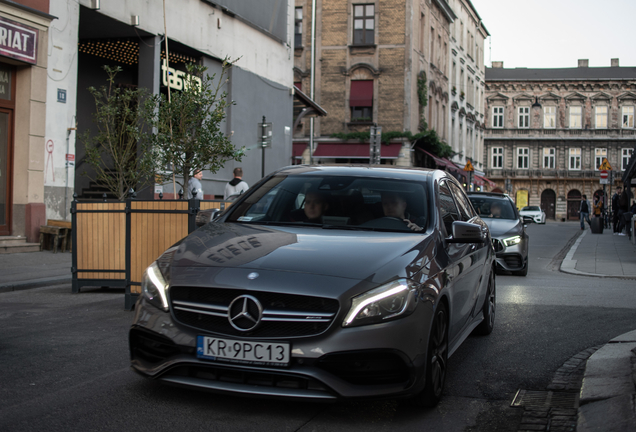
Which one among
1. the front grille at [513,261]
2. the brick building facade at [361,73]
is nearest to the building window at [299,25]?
the brick building facade at [361,73]

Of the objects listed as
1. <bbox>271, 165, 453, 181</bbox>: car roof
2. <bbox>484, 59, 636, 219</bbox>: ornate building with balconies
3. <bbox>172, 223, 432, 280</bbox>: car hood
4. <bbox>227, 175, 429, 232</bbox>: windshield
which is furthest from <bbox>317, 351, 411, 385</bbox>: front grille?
<bbox>484, 59, 636, 219</bbox>: ornate building with balconies

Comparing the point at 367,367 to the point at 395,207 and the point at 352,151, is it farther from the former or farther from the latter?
the point at 352,151

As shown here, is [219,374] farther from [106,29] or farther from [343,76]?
[343,76]

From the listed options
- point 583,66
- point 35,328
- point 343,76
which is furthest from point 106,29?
point 583,66

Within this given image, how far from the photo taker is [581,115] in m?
77.6

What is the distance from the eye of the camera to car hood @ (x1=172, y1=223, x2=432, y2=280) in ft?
12.9

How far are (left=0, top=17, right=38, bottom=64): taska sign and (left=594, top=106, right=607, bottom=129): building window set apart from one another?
237ft

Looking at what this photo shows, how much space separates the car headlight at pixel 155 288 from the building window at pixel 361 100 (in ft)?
112

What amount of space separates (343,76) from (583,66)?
58.4 meters

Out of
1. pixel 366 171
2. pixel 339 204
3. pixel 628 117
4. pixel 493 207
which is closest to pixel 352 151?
pixel 493 207

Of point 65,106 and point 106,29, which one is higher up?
point 106,29

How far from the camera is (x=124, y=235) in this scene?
354 inches

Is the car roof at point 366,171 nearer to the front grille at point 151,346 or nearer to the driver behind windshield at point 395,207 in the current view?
the driver behind windshield at point 395,207

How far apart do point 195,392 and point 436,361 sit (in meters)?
1.44
